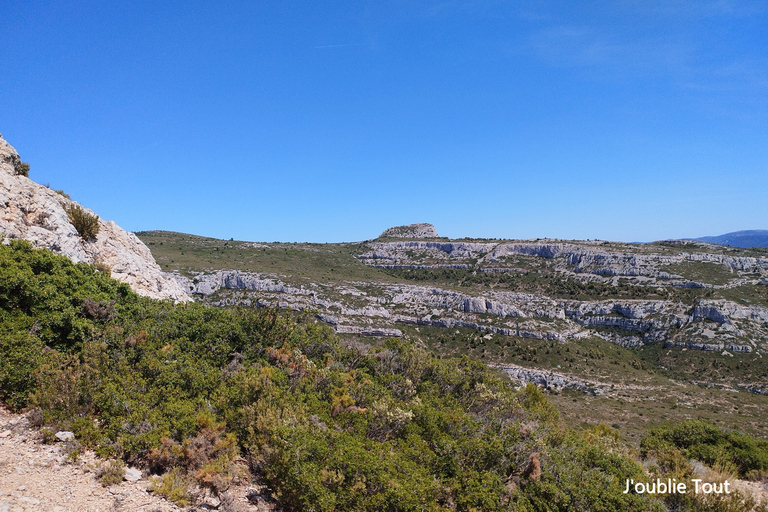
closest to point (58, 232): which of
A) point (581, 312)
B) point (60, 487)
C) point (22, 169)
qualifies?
point (22, 169)

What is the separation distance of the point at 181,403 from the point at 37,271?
7931mm

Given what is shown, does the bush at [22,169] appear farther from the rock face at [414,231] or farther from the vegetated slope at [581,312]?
the rock face at [414,231]

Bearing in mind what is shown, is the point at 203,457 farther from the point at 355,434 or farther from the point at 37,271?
the point at 37,271

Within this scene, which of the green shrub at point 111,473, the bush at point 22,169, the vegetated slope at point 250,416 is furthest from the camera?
the bush at point 22,169

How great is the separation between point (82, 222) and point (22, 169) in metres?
3.63

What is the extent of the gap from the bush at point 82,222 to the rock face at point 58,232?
1.18 feet

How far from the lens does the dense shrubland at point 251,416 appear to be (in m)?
7.08

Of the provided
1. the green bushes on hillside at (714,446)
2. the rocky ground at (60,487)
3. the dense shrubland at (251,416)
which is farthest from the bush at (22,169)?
the green bushes on hillside at (714,446)

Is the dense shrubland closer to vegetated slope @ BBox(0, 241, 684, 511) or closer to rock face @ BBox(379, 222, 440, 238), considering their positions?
vegetated slope @ BBox(0, 241, 684, 511)

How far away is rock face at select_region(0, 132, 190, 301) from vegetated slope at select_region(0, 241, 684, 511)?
114 inches

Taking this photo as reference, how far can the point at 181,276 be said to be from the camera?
195 ft

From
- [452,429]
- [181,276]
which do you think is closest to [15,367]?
[452,429]

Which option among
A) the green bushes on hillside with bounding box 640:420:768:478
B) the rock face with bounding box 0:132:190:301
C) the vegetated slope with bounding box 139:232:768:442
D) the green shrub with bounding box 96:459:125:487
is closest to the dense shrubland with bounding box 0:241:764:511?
the green shrub with bounding box 96:459:125:487

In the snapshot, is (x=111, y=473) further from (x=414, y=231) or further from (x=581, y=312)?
(x=414, y=231)
